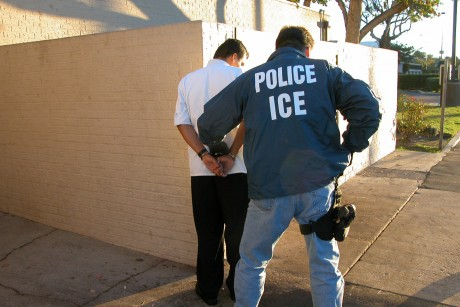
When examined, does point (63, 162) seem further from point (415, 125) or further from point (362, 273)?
point (415, 125)

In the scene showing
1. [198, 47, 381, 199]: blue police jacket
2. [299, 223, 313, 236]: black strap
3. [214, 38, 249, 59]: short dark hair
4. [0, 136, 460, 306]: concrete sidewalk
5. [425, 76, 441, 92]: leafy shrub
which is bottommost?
[0, 136, 460, 306]: concrete sidewalk

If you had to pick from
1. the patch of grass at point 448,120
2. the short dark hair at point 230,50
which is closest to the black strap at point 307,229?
the short dark hair at point 230,50

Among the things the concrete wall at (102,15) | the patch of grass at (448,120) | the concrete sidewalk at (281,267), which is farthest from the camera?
the patch of grass at (448,120)

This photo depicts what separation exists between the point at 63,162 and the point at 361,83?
3.63m

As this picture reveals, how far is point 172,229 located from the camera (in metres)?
4.45

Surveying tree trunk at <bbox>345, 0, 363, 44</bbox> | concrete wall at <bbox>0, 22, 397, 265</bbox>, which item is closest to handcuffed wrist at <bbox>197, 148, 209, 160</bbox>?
concrete wall at <bbox>0, 22, 397, 265</bbox>

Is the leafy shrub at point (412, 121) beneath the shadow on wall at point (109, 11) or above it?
beneath

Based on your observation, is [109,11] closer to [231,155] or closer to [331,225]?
[231,155]

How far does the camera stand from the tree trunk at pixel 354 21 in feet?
47.1

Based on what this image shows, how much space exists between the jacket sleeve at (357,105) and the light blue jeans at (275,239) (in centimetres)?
34

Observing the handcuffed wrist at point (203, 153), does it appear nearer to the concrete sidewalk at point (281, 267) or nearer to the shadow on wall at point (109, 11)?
the concrete sidewalk at point (281, 267)

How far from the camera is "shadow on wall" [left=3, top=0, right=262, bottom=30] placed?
705 cm

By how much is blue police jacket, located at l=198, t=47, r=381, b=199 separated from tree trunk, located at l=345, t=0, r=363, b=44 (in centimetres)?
1225

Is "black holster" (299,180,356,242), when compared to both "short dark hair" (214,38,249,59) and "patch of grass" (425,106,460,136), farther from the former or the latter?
"patch of grass" (425,106,460,136)
